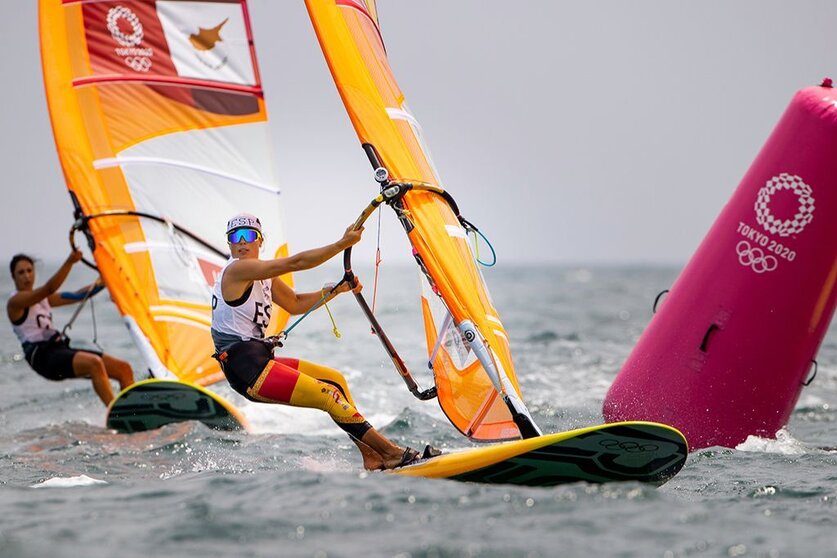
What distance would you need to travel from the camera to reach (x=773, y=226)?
21.8 ft

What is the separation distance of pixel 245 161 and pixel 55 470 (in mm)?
4271

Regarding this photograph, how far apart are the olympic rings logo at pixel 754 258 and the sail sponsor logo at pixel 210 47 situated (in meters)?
5.07

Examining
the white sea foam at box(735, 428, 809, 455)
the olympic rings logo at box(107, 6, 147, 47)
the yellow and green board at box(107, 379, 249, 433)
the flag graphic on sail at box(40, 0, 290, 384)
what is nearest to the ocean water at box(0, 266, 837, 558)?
the white sea foam at box(735, 428, 809, 455)

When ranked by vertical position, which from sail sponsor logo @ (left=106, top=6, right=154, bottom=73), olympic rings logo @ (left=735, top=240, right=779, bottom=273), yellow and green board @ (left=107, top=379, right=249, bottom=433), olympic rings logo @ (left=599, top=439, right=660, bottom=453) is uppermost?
sail sponsor logo @ (left=106, top=6, right=154, bottom=73)

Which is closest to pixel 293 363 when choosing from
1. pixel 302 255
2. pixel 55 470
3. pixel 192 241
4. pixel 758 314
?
pixel 302 255

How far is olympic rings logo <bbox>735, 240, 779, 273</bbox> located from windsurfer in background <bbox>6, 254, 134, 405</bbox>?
4.89 m

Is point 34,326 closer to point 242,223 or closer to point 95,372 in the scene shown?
point 95,372

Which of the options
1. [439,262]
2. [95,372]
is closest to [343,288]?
[439,262]

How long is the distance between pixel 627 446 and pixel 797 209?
248 centimetres

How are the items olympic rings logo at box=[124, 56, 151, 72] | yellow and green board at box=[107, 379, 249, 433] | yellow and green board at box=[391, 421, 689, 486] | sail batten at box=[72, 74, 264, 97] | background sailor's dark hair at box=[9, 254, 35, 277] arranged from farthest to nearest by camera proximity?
1. olympic rings logo at box=[124, 56, 151, 72]
2. sail batten at box=[72, 74, 264, 97]
3. background sailor's dark hair at box=[9, 254, 35, 277]
4. yellow and green board at box=[107, 379, 249, 433]
5. yellow and green board at box=[391, 421, 689, 486]

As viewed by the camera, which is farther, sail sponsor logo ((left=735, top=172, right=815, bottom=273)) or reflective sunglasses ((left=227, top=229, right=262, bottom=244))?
sail sponsor logo ((left=735, top=172, right=815, bottom=273))

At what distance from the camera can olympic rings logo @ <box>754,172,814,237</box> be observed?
258 inches

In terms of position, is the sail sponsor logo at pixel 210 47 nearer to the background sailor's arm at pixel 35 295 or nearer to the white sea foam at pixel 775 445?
the background sailor's arm at pixel 35 295

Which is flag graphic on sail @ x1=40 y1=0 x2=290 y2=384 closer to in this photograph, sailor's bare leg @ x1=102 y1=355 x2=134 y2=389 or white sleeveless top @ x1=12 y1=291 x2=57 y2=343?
sailor's bare leg @ x1=102 y1=355 x2=134 y2=389
